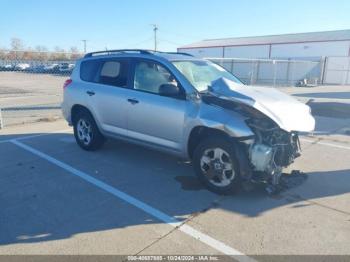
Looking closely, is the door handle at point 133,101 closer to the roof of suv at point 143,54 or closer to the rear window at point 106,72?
the rear window at point 106,72

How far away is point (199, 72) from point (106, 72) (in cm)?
176

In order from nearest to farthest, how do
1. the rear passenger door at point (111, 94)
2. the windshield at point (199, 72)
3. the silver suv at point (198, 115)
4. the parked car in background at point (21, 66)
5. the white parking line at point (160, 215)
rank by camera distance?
the white parking line at point (160, 215) → the silver suv at point (198, 115) → the windshield at point (199, 72) → the rear passenger door at point (111, 94) → the parked car in background at point (21, 66)

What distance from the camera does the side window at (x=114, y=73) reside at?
213 inches

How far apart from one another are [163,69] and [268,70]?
3545cm

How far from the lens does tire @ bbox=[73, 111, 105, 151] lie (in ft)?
19.8

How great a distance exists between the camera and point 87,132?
6.21 m

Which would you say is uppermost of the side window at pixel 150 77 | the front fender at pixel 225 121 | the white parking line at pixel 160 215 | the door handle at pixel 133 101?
the side window at pixel 150 77

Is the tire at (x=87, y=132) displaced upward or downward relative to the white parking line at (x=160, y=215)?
upward

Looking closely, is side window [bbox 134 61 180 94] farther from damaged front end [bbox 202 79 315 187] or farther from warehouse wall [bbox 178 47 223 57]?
warehouse wall [bbox 178 47 223 57]

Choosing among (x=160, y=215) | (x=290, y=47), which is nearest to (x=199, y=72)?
(x=160, y=215)

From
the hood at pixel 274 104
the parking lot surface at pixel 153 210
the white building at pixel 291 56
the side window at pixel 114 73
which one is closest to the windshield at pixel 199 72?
the hood at pixel 274 104

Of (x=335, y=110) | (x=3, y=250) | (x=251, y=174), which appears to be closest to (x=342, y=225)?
(x=251, y=174)

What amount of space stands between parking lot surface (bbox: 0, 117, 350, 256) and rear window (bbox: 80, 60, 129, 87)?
1378 millimetres

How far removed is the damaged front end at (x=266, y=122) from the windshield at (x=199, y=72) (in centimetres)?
32
